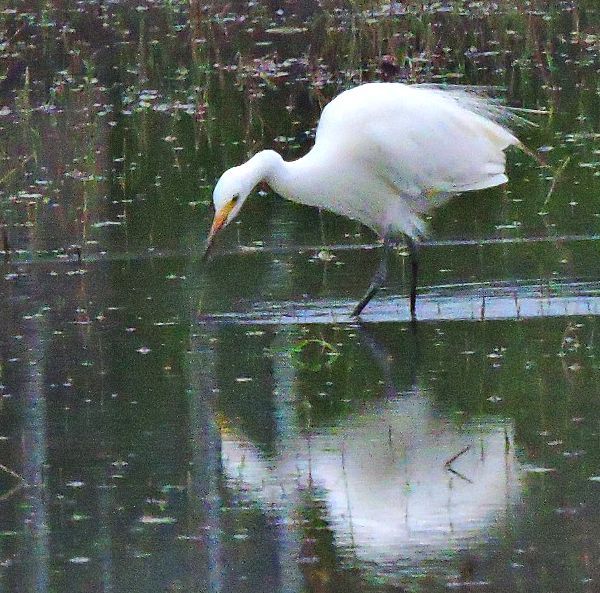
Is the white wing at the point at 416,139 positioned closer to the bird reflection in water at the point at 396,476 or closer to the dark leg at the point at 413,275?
the dark leg at the point at 413,275

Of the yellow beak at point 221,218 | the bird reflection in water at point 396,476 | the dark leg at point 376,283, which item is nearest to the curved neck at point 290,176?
the yellow beak at point 221,218

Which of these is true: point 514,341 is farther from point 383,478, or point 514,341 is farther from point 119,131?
point 119,131

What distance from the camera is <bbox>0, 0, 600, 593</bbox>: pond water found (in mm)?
4996

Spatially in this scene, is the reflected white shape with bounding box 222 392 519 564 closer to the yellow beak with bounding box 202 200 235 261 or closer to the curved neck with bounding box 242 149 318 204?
the yellow beak with bounding box 202 200 235 261

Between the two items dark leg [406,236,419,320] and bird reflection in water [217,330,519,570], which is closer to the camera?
bird reflection in water [217,330,519,570]

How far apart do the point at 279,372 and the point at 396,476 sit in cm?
152

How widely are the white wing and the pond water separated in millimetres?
510

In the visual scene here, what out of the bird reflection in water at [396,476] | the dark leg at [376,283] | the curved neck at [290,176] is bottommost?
the bird reflection in water at [396,476]

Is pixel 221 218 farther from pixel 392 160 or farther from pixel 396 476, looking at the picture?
pixel 396 476

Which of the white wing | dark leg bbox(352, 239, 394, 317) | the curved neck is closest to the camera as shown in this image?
the curved neck

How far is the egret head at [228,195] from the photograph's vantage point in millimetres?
7660

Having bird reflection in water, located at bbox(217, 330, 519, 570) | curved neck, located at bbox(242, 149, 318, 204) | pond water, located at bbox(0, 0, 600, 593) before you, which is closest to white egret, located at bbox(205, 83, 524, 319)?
curved neck, located at bbox(242, 149, 318, 204)

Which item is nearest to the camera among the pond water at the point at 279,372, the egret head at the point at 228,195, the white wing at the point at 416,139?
the pond water at the point at 279,372

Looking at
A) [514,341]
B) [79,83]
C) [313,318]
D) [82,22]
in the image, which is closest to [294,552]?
[514,341]
